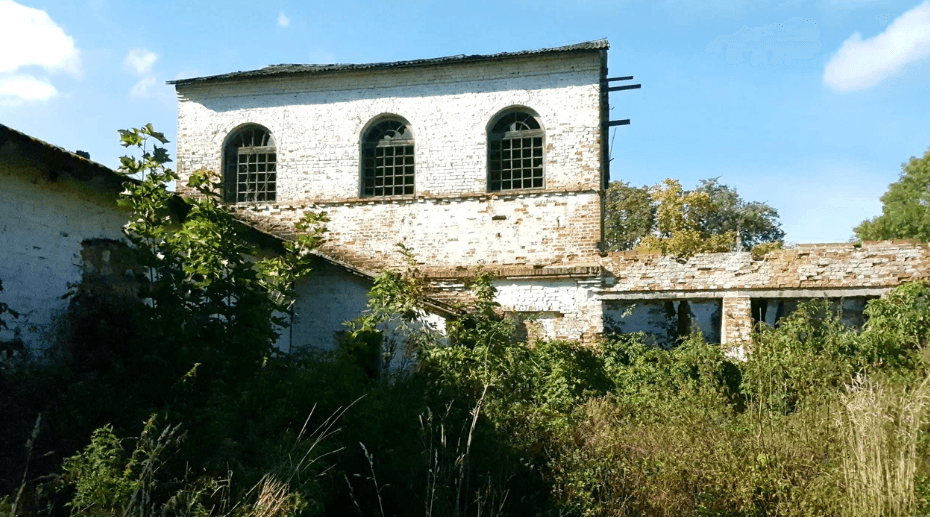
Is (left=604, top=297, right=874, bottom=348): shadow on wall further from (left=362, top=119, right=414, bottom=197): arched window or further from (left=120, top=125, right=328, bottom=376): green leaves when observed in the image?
(left=120, top=125, right=328, bottom=376): green leaves

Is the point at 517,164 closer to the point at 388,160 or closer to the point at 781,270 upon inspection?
the point at 388,160

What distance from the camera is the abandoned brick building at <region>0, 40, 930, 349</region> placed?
1483 centimetres

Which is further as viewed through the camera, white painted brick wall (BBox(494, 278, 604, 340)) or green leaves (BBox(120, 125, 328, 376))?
white painted brick wall (BBox(494, 278, 604, 340))

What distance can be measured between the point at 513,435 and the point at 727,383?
5.75m

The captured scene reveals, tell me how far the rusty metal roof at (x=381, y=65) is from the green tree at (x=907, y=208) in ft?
74.7

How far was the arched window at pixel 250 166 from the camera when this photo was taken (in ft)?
55.8

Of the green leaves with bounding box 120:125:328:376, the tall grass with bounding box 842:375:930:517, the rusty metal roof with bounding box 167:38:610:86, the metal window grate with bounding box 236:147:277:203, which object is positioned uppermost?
the rusty metal roof with bounding box 167:38:610:86

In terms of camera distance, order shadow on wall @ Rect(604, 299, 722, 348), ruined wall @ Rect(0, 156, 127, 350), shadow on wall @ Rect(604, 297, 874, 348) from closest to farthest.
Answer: ruined wall @ Rect(0, 156, 127, 350) → shadow on wall @ Rect(604, 297, 874, 348) → shadow on wall @ Rect(604, 299, 722, 348)

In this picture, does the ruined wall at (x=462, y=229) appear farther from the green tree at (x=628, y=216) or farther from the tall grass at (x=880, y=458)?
the green tree at (x=628, y=216)

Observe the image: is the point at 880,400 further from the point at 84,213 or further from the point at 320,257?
the point at 320,257

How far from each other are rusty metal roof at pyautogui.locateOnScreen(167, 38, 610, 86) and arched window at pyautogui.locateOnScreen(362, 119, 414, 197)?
1.20 m

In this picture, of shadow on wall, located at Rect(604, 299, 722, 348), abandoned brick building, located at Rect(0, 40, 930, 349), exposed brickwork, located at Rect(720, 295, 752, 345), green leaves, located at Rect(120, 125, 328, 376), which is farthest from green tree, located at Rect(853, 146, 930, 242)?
green leaves, located at Rect(120, 125, 328, 376)

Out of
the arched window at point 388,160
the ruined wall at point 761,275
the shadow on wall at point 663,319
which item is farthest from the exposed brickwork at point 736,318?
the arched window at point 388,160

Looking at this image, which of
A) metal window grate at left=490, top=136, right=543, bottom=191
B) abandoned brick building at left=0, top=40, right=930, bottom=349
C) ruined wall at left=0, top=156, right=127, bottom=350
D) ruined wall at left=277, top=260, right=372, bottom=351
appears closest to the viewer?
ruined wall at left=0, top=156, right=127, bottom=350
